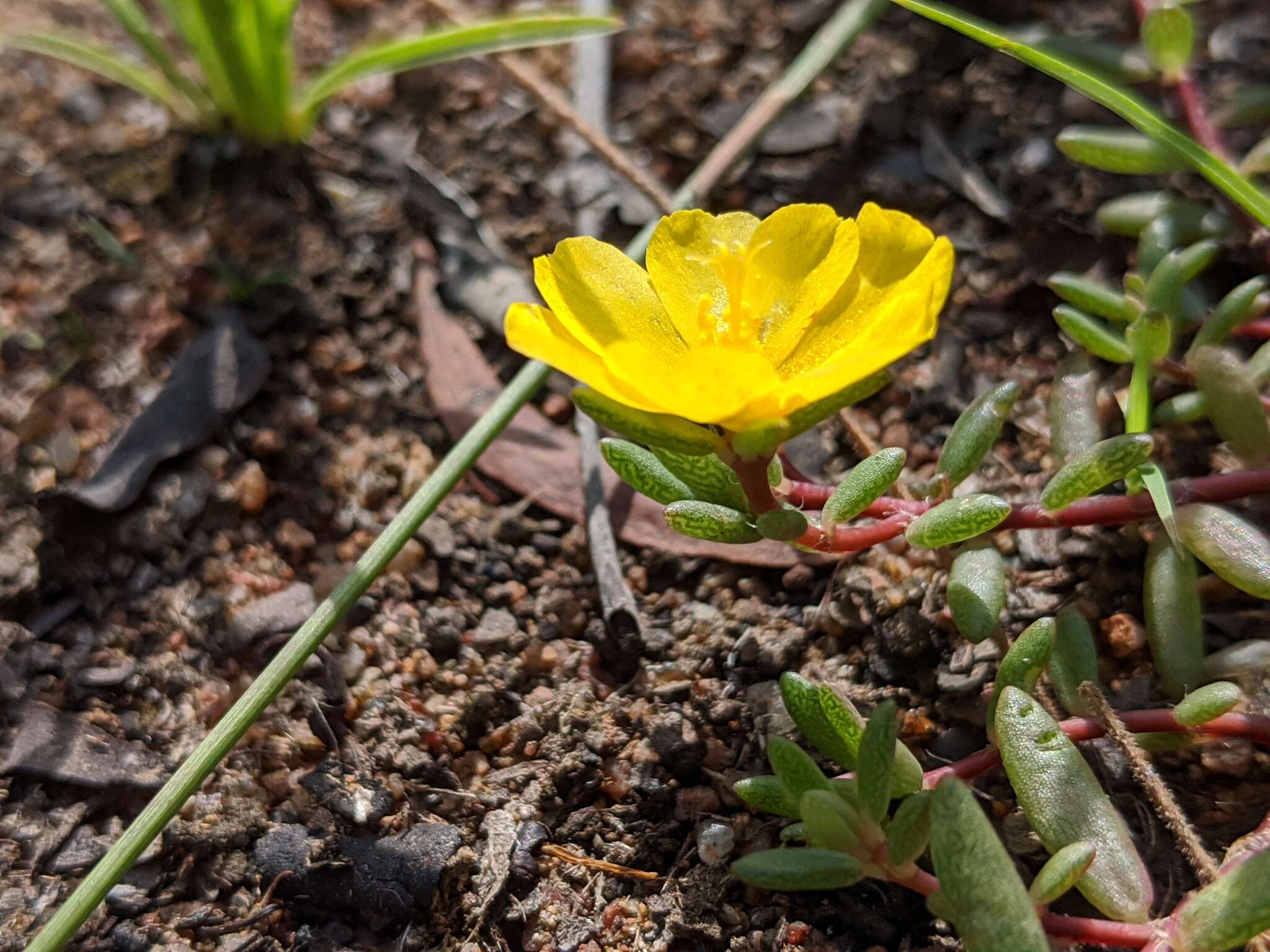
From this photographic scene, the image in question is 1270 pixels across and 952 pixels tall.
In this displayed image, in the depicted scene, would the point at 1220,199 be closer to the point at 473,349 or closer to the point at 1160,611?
the point at 1160,611

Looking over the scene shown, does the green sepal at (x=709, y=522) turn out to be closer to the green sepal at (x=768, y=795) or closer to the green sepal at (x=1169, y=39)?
the green sepal at (x=768, y=795)

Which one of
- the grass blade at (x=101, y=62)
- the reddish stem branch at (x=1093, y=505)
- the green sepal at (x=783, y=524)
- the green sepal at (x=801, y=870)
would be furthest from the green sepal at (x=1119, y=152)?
the grass blade at (x=101, y=62)

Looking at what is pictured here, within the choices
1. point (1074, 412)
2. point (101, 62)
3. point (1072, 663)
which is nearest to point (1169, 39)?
point (1074, 412)

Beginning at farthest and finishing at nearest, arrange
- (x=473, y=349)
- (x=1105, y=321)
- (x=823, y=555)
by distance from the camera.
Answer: (x=473, y=349)
(x=1105, y=321)
(x=823, y=555)

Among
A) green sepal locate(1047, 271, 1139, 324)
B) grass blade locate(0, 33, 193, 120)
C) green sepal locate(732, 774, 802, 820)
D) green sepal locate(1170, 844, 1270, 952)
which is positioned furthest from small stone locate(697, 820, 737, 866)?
grass blade locate(0, 33, 193, 120)

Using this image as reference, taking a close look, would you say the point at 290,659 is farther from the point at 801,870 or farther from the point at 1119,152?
the point at 1119,152

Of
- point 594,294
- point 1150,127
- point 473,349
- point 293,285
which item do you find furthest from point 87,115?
point 1150,127

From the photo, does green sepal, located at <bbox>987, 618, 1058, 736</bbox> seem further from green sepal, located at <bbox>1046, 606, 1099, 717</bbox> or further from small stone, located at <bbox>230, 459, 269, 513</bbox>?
small stone, located at <bbox>230, 459, 269, 513</bbox>
